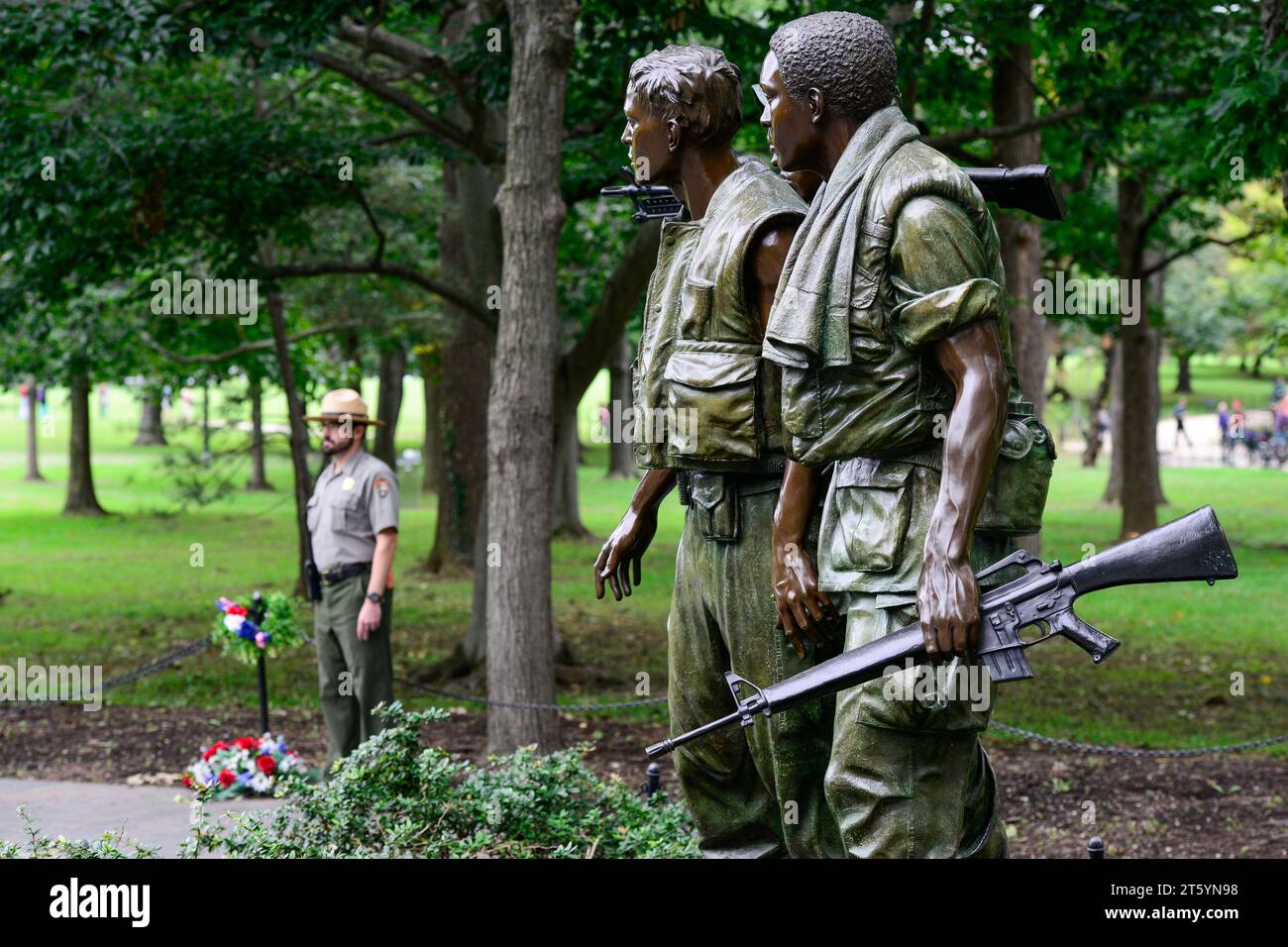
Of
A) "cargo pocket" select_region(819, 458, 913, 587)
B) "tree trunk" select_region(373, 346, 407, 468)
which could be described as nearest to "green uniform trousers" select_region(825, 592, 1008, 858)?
"cargo pocket" select_region(819, 458, 913, 587)

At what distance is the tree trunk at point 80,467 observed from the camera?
27500 mm

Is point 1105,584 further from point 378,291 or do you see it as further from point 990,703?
point 378,291

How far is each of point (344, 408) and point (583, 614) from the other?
28.5 feet

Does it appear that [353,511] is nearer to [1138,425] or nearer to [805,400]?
[805,400]

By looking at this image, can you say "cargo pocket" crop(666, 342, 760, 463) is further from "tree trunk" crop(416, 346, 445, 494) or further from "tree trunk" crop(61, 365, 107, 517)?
"tree trunk" crop(61, 365, 107, 517)

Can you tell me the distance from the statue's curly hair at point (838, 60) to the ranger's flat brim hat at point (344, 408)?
16.1 ft

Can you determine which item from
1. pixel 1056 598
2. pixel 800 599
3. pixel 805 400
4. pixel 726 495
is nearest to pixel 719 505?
pixel 726 495

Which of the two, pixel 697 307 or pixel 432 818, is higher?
pixel 697 307

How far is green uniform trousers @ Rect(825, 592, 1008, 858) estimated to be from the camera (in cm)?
367

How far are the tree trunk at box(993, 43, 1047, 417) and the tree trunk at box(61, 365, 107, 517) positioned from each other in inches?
691

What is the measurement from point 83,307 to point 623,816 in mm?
11571

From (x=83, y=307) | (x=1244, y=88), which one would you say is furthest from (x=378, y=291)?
(x=1244, y=88)

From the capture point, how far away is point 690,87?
435 centimetres

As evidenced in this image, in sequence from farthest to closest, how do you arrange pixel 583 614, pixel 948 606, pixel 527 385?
1. pixel 583 614
2. pixel 527 385
3. pixel 948 606
